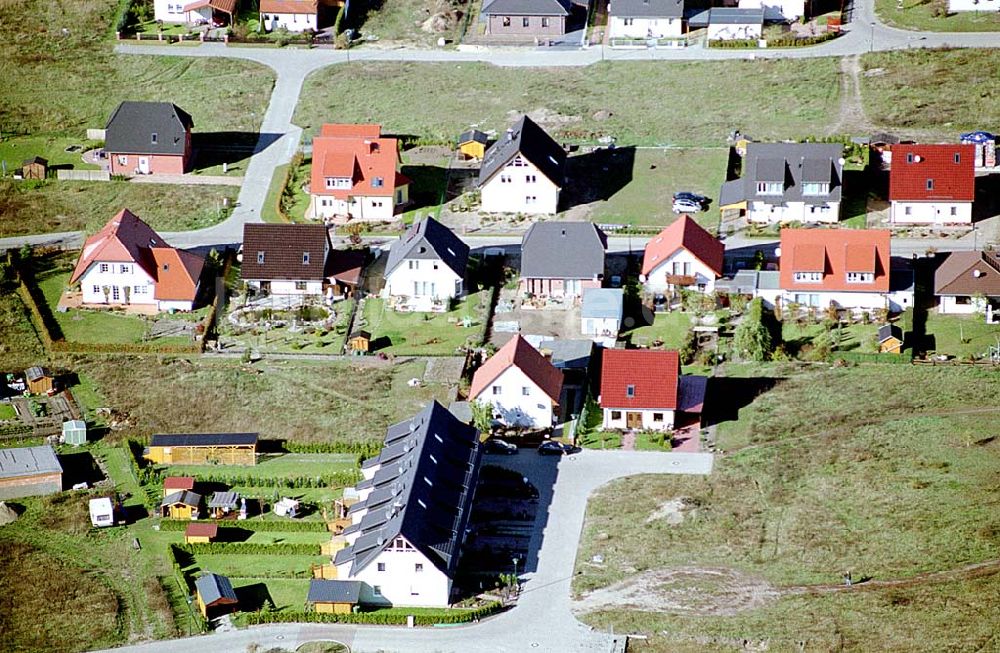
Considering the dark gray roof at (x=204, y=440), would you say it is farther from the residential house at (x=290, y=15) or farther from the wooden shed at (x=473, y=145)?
the residential house at (x=290, y=15)

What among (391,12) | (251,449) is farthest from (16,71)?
(251,449)

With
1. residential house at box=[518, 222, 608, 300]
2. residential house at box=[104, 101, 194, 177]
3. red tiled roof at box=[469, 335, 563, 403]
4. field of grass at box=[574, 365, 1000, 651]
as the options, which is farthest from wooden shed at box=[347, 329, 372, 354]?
residential house at box=[104, 101, 194, 177]

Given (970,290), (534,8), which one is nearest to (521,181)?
(534,8)

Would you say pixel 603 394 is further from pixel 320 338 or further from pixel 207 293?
pixel 207 293

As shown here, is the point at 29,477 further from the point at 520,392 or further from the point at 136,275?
the point at 520,392

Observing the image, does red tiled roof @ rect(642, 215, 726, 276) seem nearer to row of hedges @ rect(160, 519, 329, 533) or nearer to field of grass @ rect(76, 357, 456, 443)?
field of grass @ rect(76, 357, 456, 443)

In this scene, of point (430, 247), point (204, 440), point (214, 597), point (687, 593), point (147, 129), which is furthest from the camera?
point (147, 129)

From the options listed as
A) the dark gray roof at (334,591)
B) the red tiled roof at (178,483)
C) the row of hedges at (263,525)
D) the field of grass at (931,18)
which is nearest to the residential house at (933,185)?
the field of grass at (931,18)
